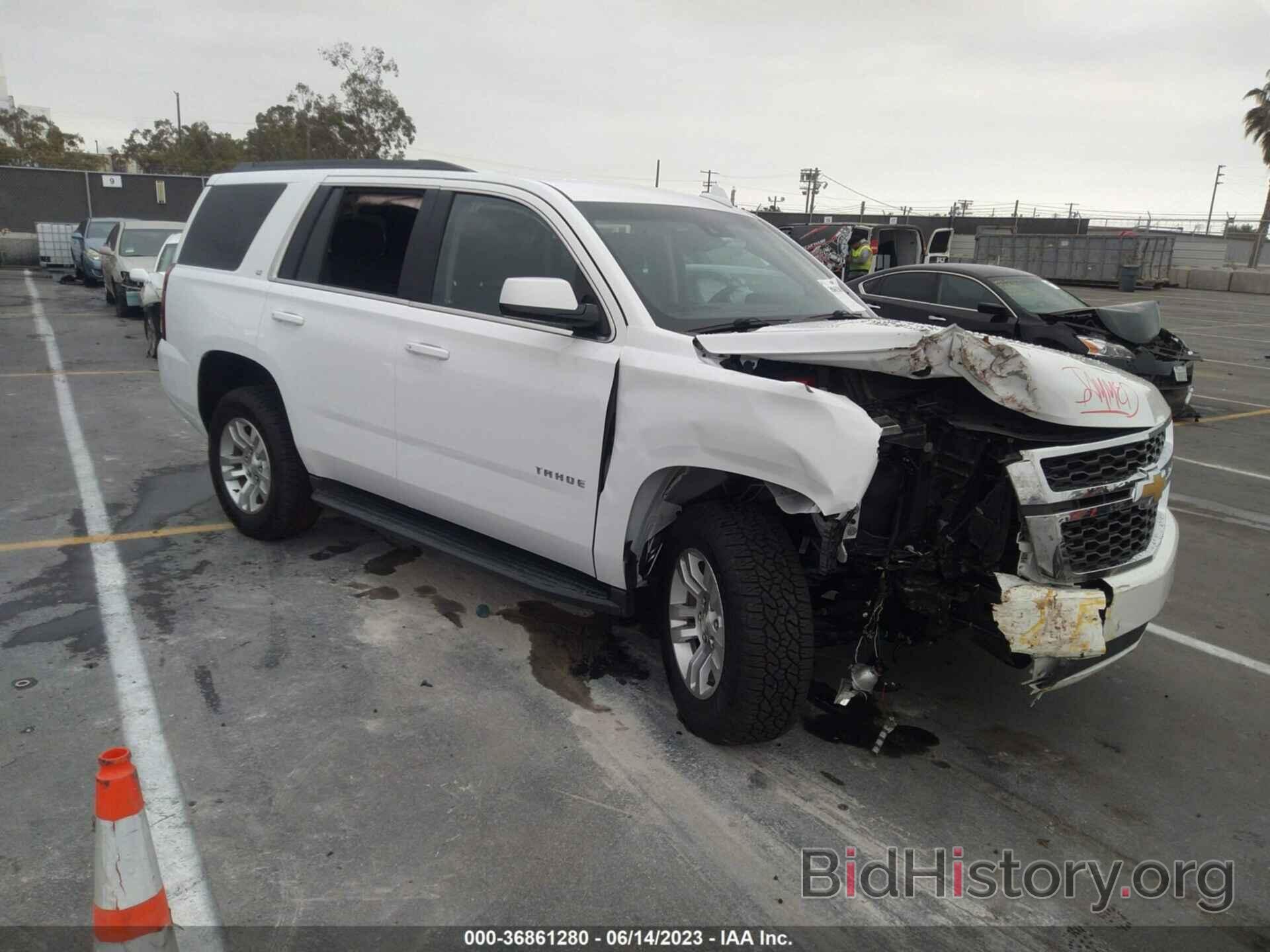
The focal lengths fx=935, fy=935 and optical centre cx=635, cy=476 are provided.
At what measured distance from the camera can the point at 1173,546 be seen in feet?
12.3

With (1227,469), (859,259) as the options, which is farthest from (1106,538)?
(859,259)

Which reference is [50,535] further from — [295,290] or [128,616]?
[295,290]

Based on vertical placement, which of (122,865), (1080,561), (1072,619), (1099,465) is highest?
(1099,465)

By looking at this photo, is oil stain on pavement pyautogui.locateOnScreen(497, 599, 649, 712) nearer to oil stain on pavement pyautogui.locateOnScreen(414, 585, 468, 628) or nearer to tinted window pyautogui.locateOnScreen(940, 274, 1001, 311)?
oil stain on pavement pyautogui.locateOnScreen(414, 585, 468, 628)

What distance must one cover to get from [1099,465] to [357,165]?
3.94 m

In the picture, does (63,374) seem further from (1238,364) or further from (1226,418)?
(1238,364)

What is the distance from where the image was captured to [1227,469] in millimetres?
8523

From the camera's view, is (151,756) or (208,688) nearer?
(151,756)

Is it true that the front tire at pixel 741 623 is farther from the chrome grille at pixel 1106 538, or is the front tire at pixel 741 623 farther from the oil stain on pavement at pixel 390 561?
the oil stain on pavement at pixel 390 561

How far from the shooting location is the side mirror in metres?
3.49

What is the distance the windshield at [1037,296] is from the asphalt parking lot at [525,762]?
5669 mm

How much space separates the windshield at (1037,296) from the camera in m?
10.6

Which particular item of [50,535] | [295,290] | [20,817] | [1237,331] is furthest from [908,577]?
[1237,331]

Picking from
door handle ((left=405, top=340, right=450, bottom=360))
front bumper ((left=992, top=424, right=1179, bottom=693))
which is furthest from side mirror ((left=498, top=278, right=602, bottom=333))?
front bumper ((left=992, top=424, right=1179, bottom=693))
